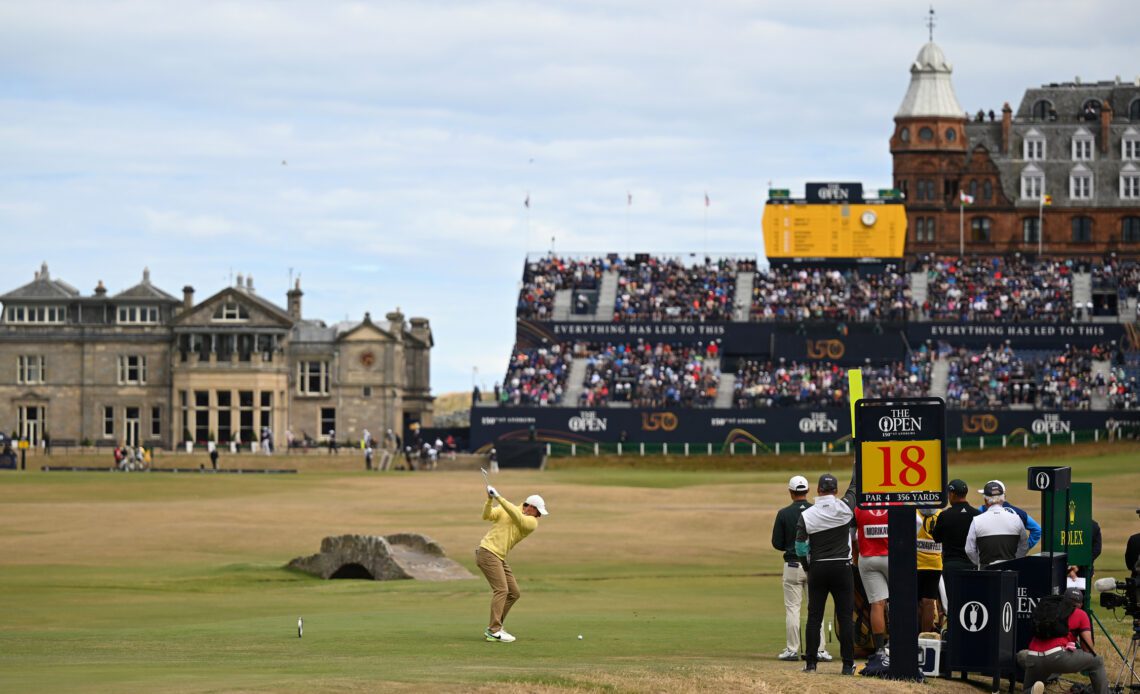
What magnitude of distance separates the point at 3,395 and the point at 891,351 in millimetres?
48549

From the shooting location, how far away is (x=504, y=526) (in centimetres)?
2414

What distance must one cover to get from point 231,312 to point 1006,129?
155 feet

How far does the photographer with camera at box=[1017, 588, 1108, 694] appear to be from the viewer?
1945cm

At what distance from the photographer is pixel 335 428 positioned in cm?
10469

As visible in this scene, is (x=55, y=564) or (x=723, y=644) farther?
(x=55, y=564)

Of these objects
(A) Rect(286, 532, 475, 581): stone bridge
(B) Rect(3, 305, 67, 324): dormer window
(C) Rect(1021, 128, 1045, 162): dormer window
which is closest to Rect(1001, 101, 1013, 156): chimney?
(C) Rect(1021, 128, 1045, 162): dormer window

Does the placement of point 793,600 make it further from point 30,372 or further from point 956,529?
point 30,372

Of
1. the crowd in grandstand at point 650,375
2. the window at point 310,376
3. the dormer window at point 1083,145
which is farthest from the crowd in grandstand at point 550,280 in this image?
the dormer window at point 1083,145

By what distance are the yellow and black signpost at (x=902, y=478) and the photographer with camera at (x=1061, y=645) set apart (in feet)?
3.97

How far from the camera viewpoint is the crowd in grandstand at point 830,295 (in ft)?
329

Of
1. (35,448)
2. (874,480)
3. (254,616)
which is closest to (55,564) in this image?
(254,616)

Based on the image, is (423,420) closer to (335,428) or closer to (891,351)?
(335,428)

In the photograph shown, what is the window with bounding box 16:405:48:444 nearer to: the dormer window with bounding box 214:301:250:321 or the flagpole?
the dormer window with bounding box 214:301:250:321

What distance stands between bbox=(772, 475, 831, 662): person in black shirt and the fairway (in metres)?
0.42
